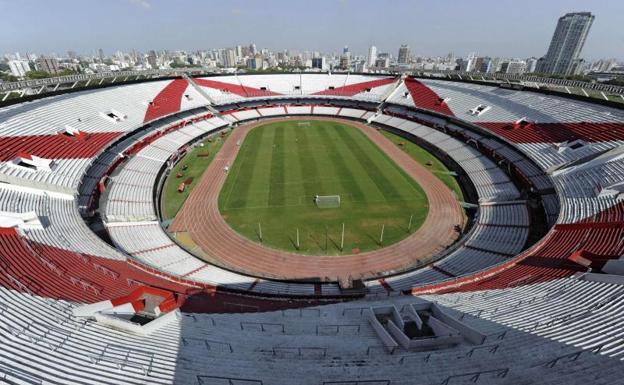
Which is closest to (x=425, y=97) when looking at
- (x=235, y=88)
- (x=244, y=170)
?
(x=244, y=170)

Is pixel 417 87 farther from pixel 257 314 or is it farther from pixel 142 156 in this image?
pixel 257 314

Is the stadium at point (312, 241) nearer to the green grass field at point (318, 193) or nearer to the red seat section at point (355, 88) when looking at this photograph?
the green grass field at point (318, 193)

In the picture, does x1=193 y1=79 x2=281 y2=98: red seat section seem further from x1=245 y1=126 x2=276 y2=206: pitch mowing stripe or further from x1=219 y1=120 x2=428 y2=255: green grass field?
x1=219 y1=120 x2=428 y2=255: green grass field

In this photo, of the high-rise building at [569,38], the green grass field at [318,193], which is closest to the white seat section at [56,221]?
the green grass field at [318,193]

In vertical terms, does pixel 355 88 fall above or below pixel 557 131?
above

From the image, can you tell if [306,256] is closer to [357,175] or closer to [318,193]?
[318,193]
